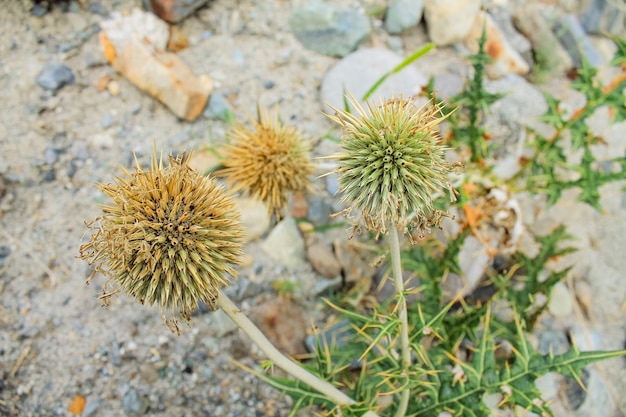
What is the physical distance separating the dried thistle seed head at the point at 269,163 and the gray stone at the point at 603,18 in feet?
12.4

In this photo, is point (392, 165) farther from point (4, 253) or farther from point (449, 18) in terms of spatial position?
point (449, 18)

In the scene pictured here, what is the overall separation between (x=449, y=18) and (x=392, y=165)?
321 centimetres

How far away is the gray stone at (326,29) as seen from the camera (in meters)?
4.82

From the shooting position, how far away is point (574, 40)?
5406 mm

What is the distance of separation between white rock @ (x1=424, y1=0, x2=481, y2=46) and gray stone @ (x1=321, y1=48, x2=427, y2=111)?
560 millimetres

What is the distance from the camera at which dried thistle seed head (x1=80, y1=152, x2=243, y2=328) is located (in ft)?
7.30

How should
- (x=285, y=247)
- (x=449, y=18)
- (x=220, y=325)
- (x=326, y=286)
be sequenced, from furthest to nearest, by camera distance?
1. (x=449, y=18)
2. (x=285, y=247)
3. (x=326, y=286)
4. (x=220, y=325)

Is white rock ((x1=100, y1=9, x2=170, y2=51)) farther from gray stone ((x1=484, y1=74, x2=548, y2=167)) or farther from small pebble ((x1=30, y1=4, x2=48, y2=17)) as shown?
gray stone ((x1=484, y1=74, x2=548, y2=167))

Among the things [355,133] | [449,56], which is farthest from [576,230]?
[355,133]

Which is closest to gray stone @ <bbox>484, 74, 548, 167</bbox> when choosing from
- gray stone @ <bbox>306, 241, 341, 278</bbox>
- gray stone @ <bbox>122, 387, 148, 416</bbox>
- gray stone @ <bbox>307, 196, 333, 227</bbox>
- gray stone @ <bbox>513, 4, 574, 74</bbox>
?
gray stone @ <bbox>513, 4, 574, 74</bbox>

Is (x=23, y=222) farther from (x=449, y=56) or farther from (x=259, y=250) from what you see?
(x=449, y=56)

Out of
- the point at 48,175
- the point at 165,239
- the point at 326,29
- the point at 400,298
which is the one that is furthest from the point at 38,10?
the point at 400,298

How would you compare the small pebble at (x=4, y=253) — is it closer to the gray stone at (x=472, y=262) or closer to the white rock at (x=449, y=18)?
the gray stone at (x=472, y=262)

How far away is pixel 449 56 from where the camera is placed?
16.7 feet
